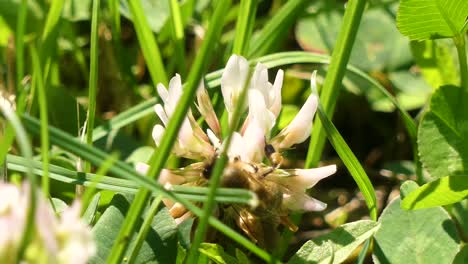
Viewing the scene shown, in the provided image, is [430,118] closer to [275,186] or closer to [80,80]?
[275,186]

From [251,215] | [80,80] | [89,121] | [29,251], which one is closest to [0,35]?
[80,80]

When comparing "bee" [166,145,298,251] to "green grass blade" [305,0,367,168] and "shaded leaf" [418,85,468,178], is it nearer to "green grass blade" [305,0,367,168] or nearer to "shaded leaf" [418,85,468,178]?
"green grass blade" [305,0,367,168]

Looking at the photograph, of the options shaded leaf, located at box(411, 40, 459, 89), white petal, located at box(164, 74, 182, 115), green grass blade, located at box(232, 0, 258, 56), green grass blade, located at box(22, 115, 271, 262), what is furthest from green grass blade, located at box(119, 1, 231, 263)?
shaded leaf, located at box(411, 40, 459, 89)

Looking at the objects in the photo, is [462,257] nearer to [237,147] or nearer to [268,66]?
[237,147]

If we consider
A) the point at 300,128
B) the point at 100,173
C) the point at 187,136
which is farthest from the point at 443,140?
the point at 100,173

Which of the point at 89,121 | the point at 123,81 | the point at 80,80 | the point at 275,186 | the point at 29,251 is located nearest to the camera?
the point at 29,251

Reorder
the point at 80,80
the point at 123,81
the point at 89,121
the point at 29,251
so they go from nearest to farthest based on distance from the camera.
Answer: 1. the point at 29,251
2. the point at 89,121
3. the point at 123,81
4. the point at 80,80
